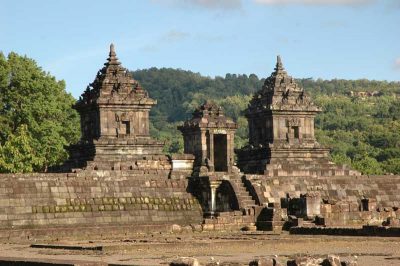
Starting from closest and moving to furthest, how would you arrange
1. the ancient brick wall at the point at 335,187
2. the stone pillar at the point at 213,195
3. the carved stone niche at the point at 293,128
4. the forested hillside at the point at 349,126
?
the stone pillar at the point at 213,195 < the ancient brick wall at the point at 335,187 < the carved stone niche at the point at 293,128 < the forested hillside at the point at 349,126

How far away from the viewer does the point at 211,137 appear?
163 feet

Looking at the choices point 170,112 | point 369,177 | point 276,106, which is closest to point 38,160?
point 276,106

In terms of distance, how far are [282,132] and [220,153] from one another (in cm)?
682

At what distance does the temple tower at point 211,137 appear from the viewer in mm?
49500

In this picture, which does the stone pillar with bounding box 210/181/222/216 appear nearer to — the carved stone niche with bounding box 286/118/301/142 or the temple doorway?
the temple doorway

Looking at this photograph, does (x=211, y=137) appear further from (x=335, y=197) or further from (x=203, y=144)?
(x=335, y=197)

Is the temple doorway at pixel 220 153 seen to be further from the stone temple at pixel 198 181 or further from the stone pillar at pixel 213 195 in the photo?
the stone pillar at pixel 213 195

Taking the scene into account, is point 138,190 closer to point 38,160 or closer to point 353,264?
point 38,160

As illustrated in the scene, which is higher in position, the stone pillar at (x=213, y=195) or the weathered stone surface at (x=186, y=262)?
the stone pillar at (x=213, y=195)

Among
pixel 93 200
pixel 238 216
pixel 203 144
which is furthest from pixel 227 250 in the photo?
pixel 203 144

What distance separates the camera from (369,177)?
170 ft

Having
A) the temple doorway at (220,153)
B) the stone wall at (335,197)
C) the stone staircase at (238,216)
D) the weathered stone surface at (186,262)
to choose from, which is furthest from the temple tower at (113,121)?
the weathered stone surface at (186,262)

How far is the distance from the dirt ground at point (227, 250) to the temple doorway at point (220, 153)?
13.8 m

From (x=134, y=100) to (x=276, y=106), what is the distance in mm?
7834
